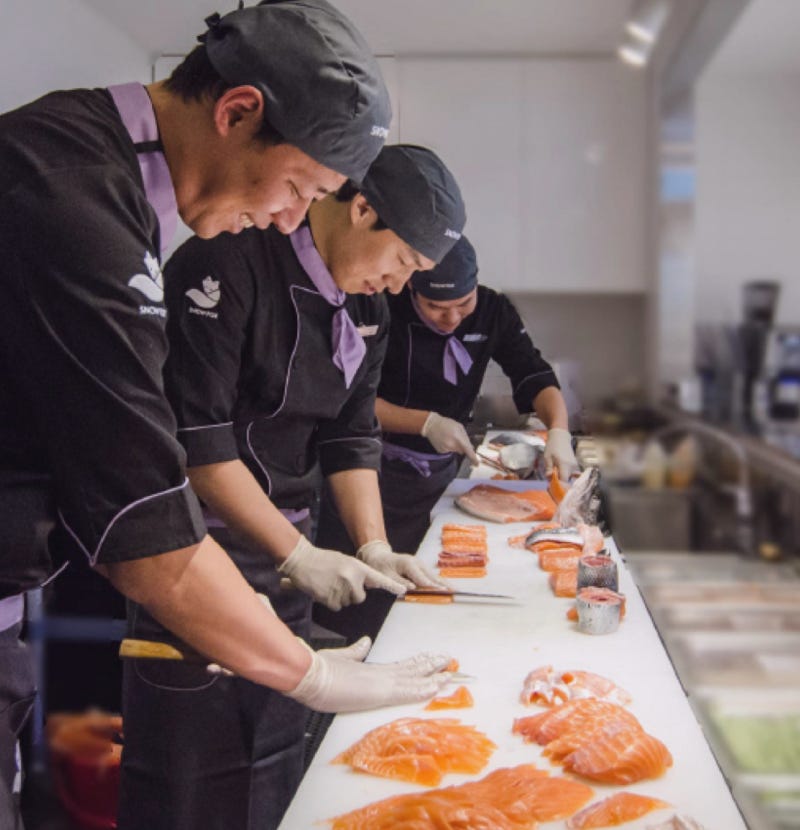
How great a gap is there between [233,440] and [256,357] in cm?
16

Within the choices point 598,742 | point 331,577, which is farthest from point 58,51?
point 598,742

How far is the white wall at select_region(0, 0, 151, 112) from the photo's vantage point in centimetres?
192

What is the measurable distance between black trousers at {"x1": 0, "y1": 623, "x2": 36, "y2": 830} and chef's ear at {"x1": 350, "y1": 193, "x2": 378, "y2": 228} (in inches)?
37.3

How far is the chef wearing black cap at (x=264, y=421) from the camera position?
161 centimetres

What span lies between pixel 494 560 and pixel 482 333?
63cm

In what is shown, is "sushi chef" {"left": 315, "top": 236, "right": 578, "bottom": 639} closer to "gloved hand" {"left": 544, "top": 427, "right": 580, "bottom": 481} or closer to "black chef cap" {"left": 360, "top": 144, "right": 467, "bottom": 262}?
"gloved hand" {"left": 544, "top": 427, "right": 580, "bottom": 481}

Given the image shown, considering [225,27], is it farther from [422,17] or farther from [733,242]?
[422,17]

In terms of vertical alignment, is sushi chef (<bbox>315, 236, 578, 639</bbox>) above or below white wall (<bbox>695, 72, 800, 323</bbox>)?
below

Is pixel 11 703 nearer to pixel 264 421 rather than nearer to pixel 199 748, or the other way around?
pixel 199 748

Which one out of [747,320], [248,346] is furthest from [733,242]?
[248,346]

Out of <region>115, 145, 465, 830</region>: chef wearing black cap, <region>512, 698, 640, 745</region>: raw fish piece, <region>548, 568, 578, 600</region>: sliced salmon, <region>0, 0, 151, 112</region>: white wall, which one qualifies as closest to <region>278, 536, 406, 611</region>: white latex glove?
<region>115, 145, 465, 830</region>: chef wearing black cap

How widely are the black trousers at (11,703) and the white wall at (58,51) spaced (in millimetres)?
1264

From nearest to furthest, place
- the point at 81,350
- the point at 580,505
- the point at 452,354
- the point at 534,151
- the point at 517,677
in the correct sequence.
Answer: the point at 81,350 < the point at 517,677 < the point at 534,151 < the point at 580,505 < the point at 452,354

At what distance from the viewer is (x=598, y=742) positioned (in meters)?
1.09
